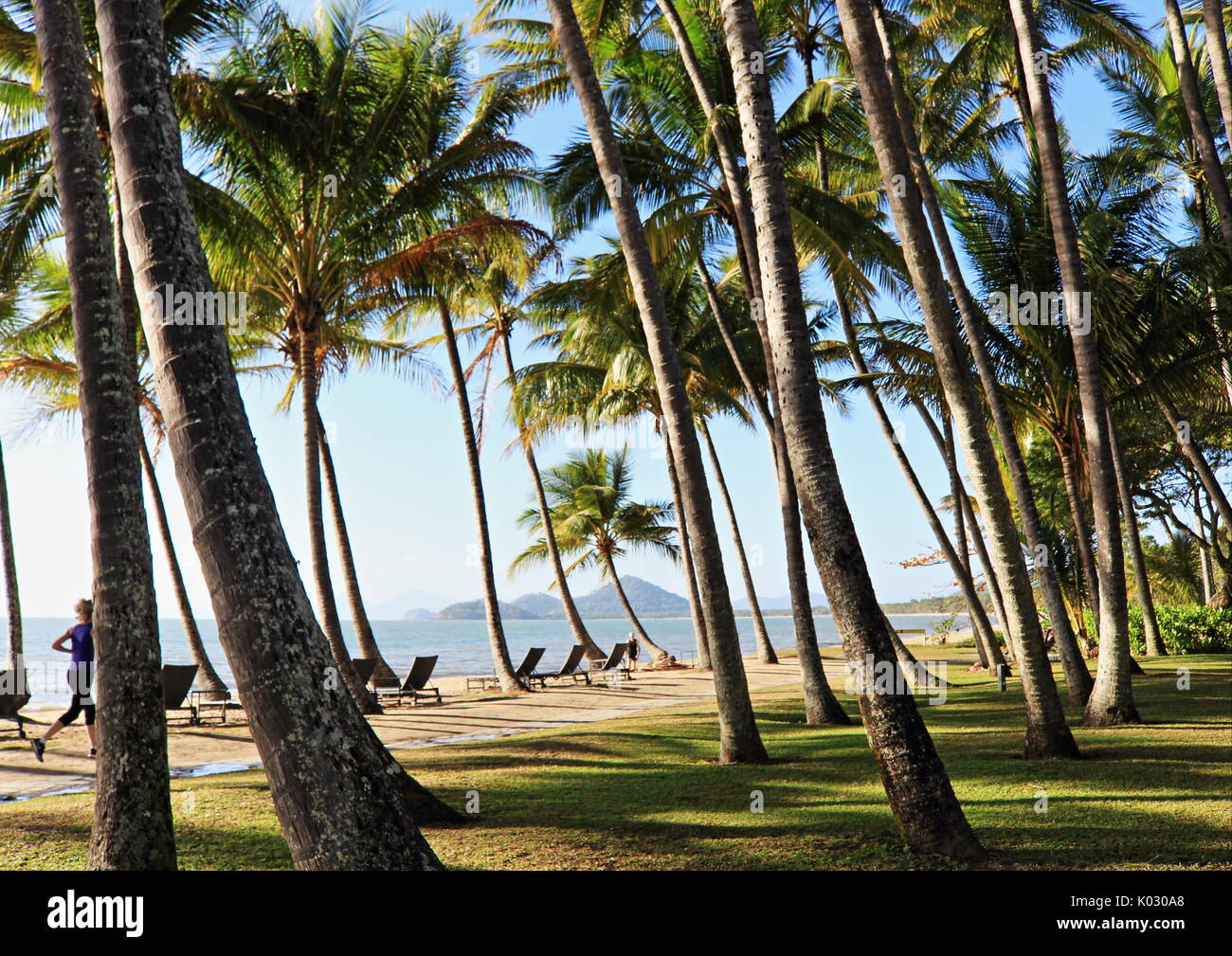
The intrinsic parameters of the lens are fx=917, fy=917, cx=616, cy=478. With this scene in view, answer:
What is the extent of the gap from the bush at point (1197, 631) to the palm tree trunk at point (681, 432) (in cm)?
1597

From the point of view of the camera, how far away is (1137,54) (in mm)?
14172

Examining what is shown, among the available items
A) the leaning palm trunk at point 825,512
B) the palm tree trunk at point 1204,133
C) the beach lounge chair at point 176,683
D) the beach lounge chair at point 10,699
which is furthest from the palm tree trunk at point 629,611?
the leaning palm trunk at point 825,512

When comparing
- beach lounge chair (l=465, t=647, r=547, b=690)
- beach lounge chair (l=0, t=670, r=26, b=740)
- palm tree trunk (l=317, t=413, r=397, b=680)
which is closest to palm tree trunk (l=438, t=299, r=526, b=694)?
beach lounge chair (l=465, t=647, r=547, b=690)

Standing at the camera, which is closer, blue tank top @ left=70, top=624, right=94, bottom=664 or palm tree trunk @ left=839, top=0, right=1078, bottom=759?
palm tree trunk @ left=839, top=0, right=1078, bottom=759

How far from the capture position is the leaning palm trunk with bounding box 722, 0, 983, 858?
5383 millimetres

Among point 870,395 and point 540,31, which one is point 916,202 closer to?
point 870,395

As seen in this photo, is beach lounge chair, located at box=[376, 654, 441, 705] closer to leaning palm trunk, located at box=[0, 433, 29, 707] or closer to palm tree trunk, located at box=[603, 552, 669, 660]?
leaning palm trunk, located at box=[0, 433, 29, 707]

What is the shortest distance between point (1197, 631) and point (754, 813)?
19.2 metres

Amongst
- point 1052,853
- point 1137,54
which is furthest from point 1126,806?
point 1137,54

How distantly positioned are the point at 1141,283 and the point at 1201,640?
34.5 feet

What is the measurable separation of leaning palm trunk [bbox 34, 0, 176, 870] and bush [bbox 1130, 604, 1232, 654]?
2163 cm

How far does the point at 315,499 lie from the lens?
1387 cm

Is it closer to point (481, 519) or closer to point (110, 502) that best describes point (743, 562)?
point (481, 519)

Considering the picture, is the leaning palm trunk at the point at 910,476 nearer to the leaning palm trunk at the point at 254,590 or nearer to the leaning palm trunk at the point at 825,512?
the leaning palm trunk at the point at 825,512
